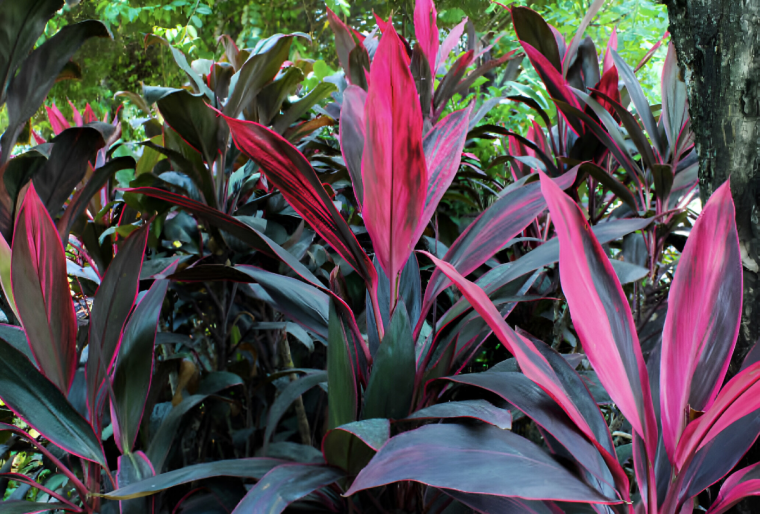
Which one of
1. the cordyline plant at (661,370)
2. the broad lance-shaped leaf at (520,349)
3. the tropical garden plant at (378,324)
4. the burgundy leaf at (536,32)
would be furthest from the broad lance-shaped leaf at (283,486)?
the burgundy leaf at (536,32)

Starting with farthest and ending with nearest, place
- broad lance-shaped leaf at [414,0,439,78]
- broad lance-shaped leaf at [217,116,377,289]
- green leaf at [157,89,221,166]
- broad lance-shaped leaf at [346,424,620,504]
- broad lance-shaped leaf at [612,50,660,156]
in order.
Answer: broad lance-shaped leaf at [414,0,439,78] < broad lance-shaped leaf at [612,50,660,156] < green leaf at [157,89,221,166] < broad lance-shaped leaf at [217,116,377,289] < broad lance-shaped leaf at [346,424,620,504]

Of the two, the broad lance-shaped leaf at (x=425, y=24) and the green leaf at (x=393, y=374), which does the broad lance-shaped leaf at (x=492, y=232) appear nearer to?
the green leaf at (x=393, y=374)

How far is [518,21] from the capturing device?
88 centimetres

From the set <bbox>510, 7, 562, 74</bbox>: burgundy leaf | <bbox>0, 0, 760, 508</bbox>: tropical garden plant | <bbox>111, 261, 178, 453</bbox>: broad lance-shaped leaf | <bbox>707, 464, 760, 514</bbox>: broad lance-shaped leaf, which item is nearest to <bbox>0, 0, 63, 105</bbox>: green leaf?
<bbox>0, 0, 760, 508</bbox>: tropical garden plant

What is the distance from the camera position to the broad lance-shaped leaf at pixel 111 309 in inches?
21.1

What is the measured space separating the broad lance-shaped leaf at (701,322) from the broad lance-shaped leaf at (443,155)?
248mm

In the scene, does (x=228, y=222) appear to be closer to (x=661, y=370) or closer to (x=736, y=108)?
(x=661, y=370)

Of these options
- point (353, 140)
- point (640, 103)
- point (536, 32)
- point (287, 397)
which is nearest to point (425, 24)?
point (536, 32)

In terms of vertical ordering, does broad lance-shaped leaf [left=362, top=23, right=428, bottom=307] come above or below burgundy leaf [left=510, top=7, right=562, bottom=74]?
below

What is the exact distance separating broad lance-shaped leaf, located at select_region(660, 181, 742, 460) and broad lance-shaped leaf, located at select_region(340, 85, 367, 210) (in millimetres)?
320

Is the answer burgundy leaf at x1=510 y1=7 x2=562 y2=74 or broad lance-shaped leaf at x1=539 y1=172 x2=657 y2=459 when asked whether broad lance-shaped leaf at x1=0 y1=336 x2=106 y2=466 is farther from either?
burgundy leaf at x1=510 y1=7 x2=562 y2=74

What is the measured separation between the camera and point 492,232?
54cm

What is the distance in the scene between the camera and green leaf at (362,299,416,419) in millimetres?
454

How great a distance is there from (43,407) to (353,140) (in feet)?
1.43
